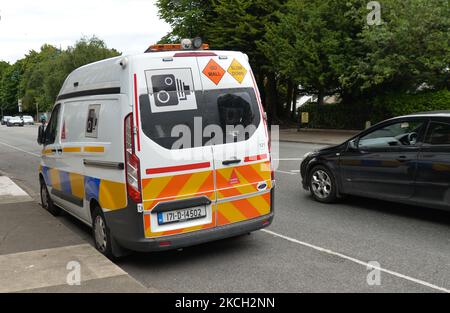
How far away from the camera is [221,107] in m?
5.37

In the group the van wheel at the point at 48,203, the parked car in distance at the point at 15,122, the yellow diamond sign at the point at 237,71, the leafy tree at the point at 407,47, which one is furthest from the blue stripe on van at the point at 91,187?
the parked car in distance at the point at 15,122

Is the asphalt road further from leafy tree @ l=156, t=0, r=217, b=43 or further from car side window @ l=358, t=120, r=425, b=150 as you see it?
leafy tree @ l=156, t=0, r=217, b=43

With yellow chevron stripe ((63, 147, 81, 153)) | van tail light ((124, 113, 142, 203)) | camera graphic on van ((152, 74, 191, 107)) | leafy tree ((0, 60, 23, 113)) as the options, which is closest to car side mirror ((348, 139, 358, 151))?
camera graphic on van ((152, 74, 191, 107))

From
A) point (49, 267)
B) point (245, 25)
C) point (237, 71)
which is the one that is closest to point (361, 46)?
point (245, 25)

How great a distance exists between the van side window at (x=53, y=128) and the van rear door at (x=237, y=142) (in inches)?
120

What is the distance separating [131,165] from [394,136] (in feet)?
14.1

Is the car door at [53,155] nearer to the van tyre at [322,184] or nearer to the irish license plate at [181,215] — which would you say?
the irish license plate at [181,215]

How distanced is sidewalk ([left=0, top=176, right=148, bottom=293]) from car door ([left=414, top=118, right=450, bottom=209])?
4184mm

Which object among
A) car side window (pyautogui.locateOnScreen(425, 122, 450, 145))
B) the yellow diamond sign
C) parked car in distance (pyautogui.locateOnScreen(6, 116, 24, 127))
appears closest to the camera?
the yellow diamond sign

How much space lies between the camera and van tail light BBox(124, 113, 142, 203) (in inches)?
191

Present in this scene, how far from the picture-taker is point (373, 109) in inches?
978

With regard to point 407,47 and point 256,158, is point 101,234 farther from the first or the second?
point 407,47

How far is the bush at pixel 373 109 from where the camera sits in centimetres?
2219

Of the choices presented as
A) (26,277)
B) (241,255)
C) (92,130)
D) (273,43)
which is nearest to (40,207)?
(92,130)
